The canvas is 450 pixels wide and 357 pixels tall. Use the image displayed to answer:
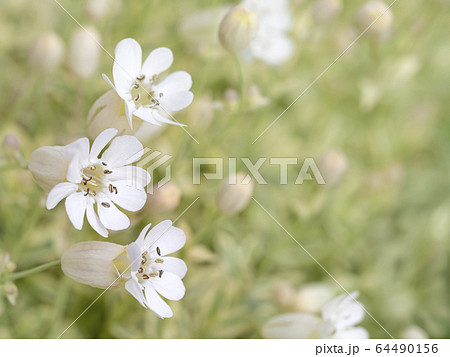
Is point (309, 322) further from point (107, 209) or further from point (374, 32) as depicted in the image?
point (374, 32)

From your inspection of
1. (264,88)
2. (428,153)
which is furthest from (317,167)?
(428,153)

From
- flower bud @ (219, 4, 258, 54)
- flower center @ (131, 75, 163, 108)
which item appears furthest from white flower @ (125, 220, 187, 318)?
flower bud @ (219, 4, 258, 54)

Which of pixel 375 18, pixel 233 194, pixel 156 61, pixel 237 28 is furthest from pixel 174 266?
pixel 375 18

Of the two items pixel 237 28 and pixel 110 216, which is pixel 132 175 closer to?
pixel 110 216

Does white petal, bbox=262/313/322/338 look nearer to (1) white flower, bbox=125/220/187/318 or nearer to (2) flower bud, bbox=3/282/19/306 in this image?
(1) white flower, bbox=125/220/187/318

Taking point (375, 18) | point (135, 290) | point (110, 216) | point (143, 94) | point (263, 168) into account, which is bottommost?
point (135, 290)
